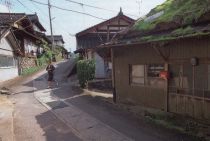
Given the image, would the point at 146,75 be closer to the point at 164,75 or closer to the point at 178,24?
the point at 164,75

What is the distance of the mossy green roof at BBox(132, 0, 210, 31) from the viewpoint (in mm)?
9773

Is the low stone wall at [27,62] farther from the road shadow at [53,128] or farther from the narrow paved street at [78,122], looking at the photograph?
the road shadow at [53,128]

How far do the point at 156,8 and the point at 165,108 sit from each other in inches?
237

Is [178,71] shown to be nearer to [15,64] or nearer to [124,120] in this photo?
[124,120]

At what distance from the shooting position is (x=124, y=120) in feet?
35.2

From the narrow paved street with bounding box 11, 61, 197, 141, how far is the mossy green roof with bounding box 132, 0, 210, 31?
4229 mm

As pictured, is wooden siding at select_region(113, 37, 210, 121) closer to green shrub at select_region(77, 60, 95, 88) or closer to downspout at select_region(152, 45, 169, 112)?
downspout at select_region(152, 45, 169, 112)

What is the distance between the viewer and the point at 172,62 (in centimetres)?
1054

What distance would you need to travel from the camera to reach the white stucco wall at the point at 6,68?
76.0 ft

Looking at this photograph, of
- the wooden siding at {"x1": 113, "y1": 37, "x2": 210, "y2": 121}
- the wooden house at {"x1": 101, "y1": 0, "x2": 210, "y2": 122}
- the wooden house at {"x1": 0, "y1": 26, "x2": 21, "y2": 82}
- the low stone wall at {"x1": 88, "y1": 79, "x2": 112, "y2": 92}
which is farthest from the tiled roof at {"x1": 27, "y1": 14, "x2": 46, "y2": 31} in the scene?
the wooden house at {"x1": 101, "y1": 0, "x2": 210, "y2": 122}

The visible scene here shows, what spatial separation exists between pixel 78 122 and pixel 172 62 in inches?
182

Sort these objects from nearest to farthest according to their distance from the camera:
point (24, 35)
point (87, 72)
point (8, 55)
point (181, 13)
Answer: point (181, 13) → point (87, 72) → point (8, 55) → point (24, 35)

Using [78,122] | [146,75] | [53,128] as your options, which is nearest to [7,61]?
[78,122]

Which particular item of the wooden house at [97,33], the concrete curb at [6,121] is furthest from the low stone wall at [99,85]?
the wooden house at [97,33]
